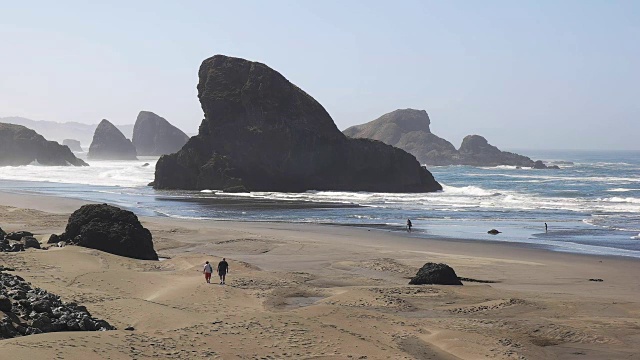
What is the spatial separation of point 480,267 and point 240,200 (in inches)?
1451

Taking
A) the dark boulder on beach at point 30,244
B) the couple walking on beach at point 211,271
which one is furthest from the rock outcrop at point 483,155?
the couple walking on beach at point 211,271

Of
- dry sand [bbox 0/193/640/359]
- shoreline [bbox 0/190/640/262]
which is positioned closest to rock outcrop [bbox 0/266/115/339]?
dry sand [bbox 0/193/640/359]

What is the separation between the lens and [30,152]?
129m

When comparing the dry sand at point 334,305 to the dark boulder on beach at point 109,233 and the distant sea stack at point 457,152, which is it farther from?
the distant sea stack at point 457,152

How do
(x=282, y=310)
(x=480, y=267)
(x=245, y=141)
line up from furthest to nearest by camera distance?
(x=245, y=141), (x=480, y=267), (x=282, y=310)

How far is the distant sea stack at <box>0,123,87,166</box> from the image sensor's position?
127 m

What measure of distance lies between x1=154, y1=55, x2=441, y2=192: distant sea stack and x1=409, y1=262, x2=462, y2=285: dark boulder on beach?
52793 millimetres

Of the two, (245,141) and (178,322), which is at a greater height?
(245,141)

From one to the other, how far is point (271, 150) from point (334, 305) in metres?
58.8

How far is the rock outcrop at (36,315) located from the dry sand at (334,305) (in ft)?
2.19

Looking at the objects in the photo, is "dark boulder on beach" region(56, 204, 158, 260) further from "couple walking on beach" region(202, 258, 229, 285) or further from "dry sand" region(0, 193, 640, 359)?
"couple walking on beach" region(202, 258, 229, 285)

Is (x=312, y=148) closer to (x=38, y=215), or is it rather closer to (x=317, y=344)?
(x=38, y=215)

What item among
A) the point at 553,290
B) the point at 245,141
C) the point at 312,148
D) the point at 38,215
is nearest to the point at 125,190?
the point at 245,141

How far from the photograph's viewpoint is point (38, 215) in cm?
3984
